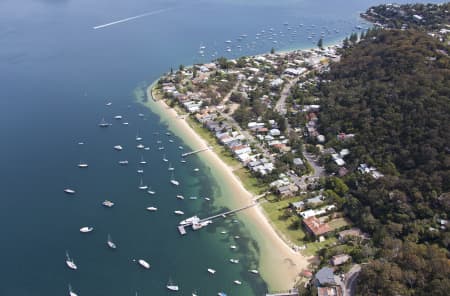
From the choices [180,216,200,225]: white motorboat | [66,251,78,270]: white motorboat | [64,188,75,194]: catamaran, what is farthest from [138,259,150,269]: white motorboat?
[64,188,75,194]: catamaran

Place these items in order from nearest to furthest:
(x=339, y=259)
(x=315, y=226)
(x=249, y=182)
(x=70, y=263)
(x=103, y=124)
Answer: (x=339, y=259) → (x=70, y=263) → (x=315, y=226) → (x=249, y=182) → (x=103, y=124)

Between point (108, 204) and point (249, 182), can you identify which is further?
point (249, 182)

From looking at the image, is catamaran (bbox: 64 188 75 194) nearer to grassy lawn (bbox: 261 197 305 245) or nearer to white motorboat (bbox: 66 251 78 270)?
white motorboat (bbox: 66 251 78 270)

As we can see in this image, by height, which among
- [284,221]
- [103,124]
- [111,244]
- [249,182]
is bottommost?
[111,244]

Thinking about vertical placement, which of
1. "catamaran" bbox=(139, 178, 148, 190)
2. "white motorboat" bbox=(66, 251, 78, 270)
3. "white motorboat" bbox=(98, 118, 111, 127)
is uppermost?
"white motorboat" bbox=(98, 118, 111, 127)

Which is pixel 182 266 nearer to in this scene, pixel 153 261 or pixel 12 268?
pixel 153 261

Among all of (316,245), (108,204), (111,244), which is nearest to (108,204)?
(108,204)

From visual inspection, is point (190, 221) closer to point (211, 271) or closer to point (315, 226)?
point (211, 271)

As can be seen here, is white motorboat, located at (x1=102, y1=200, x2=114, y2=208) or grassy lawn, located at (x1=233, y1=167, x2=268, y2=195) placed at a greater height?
grassy lawn, located at (x1=233, y1=167, x2=268, y2=195)
